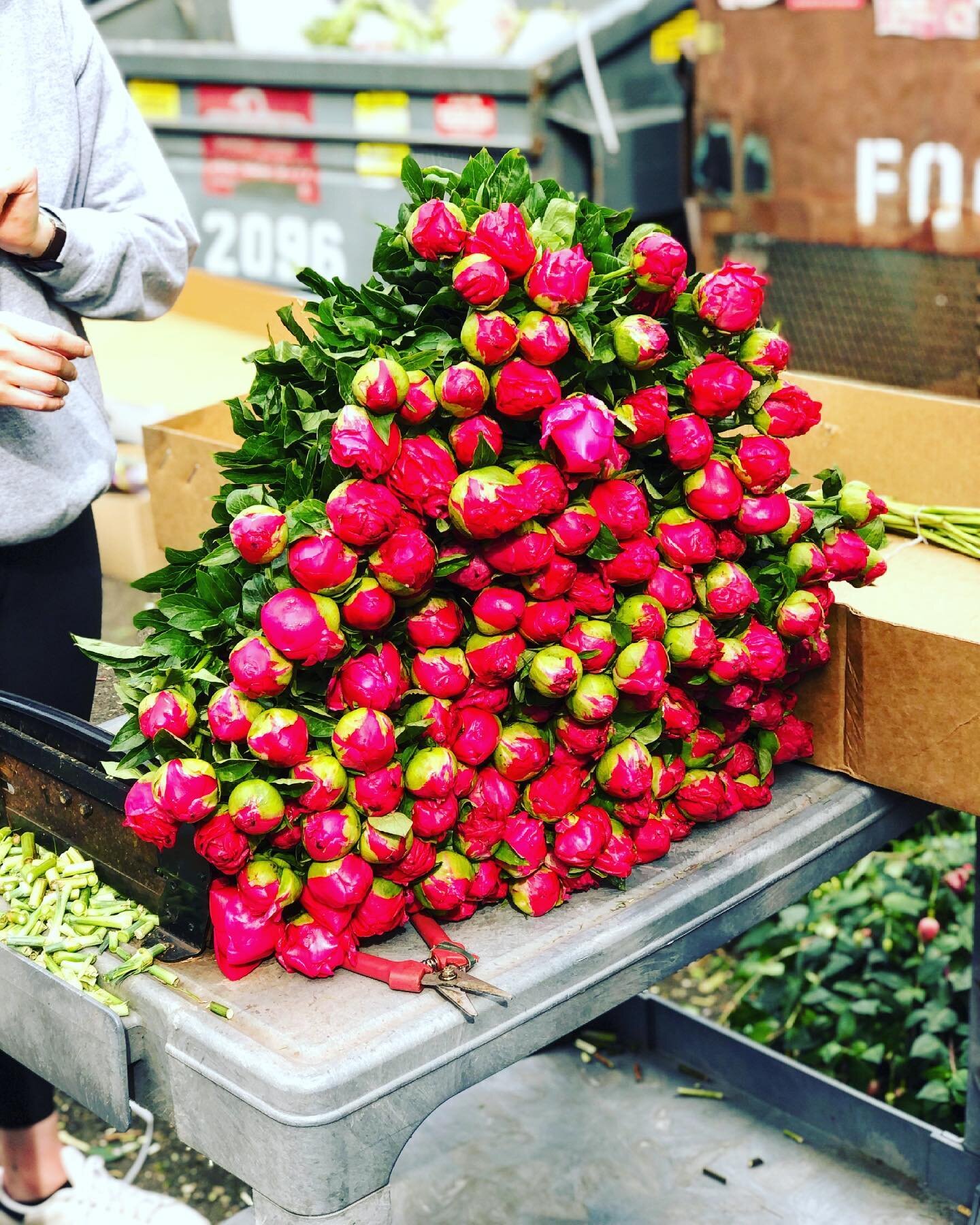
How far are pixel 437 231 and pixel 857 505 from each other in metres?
0.58

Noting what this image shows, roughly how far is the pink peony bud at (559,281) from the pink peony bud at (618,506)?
173 millimetres

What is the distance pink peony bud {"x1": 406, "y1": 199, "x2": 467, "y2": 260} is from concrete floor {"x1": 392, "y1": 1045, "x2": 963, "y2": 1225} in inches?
65.3

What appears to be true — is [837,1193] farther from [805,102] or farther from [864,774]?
[805,102]

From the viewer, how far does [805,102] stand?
12.2 feet

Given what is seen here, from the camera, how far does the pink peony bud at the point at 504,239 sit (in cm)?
122

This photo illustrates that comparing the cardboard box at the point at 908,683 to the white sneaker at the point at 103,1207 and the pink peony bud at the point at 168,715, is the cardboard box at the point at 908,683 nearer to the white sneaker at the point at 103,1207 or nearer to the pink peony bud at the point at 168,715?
the pink peony bud at the point at 168,715

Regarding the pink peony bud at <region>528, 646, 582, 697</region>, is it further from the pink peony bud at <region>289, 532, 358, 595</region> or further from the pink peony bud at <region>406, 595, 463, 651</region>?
the pink peony bud at <region>289, 532, 358, 595</region>

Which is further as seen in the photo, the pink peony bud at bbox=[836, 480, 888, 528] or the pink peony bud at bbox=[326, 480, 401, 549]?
the pink peony bud at bbox=[836, 480, 888, 528]

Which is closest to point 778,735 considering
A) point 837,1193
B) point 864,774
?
point 864,774

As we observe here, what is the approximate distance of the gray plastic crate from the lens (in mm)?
4434

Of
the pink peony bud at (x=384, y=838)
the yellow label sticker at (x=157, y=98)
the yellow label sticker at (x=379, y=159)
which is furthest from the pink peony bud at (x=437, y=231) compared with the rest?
the yellow label sticker at (x=157, y=98)

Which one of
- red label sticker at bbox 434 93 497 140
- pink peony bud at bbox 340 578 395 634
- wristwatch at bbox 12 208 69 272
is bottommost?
pink peony bud at bbox 340 578 395 634

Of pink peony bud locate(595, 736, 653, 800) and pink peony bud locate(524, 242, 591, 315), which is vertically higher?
pink peony bud locate(524, 242, 591, 315)

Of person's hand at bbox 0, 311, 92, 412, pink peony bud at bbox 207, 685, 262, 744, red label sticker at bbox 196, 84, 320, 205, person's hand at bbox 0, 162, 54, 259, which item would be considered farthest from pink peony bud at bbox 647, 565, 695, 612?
red label sticker at bbox 196, 84, 320, 205
